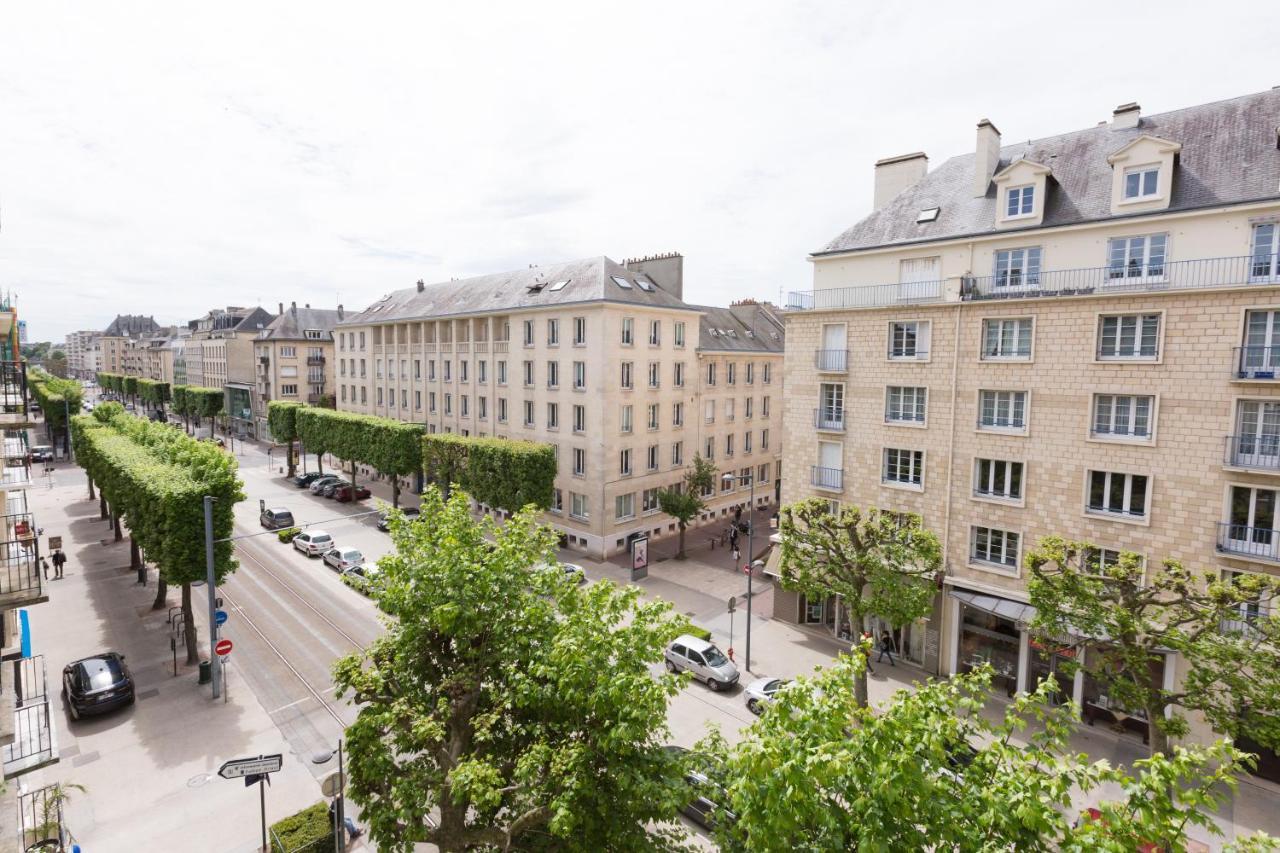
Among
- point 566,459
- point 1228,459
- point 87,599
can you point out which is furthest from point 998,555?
point 87,599

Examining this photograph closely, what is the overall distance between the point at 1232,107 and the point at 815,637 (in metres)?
25.7

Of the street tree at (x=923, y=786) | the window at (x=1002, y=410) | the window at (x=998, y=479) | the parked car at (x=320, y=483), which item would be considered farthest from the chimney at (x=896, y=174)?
the parked car at (x=320, y=483)

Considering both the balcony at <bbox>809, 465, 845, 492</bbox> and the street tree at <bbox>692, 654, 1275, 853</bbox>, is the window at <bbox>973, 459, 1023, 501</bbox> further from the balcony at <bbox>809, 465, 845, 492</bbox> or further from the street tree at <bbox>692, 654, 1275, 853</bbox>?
the street tree at <bbox>692, 654, 1275, 853</bbox>

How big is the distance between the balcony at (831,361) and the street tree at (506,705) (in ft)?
59.0

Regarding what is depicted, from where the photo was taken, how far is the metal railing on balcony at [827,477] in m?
28.1

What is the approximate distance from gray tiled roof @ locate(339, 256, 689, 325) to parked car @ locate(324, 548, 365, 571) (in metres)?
19.1

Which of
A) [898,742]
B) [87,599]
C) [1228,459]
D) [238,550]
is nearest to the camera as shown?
[898,742]

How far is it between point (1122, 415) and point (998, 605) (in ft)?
26.5

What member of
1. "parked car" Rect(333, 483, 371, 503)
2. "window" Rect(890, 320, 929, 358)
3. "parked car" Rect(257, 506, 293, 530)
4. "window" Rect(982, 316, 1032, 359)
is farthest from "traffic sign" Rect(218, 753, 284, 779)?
"parked car" Rect(333, 483, 371, 503)

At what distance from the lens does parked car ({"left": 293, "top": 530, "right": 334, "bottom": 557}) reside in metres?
39.6

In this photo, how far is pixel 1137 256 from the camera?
21.8 metres

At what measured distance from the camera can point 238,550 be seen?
134 feet

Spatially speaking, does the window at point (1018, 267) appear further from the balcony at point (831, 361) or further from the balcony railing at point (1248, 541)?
the balcony railing at point (1248, 541)

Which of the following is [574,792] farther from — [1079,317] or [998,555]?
[1079,317]
